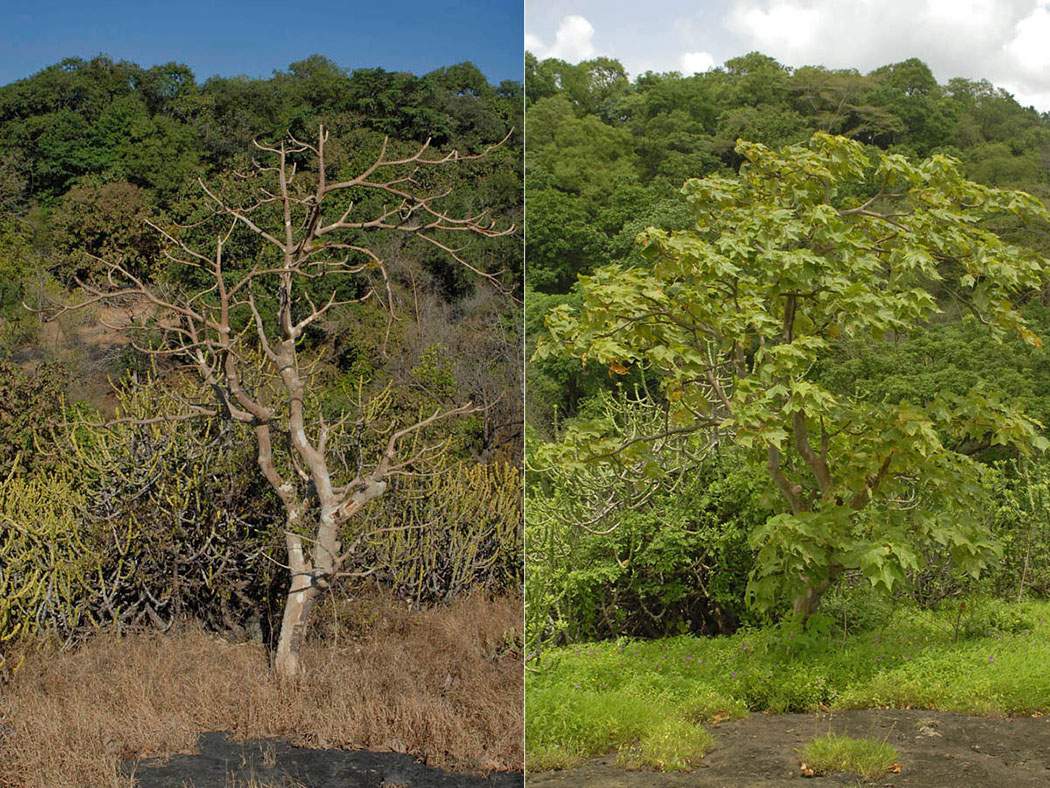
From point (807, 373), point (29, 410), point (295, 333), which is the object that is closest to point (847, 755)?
point (807, 373)

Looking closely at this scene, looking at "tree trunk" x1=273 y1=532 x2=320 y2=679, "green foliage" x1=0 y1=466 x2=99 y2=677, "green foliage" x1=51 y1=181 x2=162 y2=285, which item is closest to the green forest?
"tree trunk" x1=273 y1=532 x2=320 y2=679

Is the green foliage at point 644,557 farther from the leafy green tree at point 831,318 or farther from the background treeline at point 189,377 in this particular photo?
the background treeline at point 189,377

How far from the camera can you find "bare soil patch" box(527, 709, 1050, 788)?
9.26 ft

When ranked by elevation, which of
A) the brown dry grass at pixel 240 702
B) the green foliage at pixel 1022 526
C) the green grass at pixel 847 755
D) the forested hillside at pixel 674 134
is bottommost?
the brown dry grass at pixel 240 702

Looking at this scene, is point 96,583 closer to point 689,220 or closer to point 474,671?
point 474,671

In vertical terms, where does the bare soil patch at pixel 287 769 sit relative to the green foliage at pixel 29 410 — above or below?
below

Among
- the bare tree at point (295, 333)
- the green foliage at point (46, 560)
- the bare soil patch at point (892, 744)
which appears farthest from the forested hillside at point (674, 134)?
the green foliage at point (46, 560)

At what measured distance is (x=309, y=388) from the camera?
208 inches

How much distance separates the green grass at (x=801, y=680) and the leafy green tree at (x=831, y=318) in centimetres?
15

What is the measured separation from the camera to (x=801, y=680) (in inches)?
121

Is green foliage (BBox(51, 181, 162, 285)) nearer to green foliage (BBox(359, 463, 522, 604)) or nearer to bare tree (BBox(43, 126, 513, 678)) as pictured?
bare tree (BBox(43, 126, 513, 678))

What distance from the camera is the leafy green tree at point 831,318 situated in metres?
3.07

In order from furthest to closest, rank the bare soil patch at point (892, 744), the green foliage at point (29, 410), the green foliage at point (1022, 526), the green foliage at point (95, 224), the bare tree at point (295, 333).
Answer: the green foliage at point (95, 224) < the green foliage at point (29, 410) < the bare tree at point (295, 333) < the green foliage at point (1022, 526) < the bare soil patch at point (892, 744)

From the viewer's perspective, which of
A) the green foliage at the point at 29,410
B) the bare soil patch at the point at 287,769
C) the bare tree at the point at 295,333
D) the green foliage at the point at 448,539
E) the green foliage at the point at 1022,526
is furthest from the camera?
the green foliage at the point at 29,410
